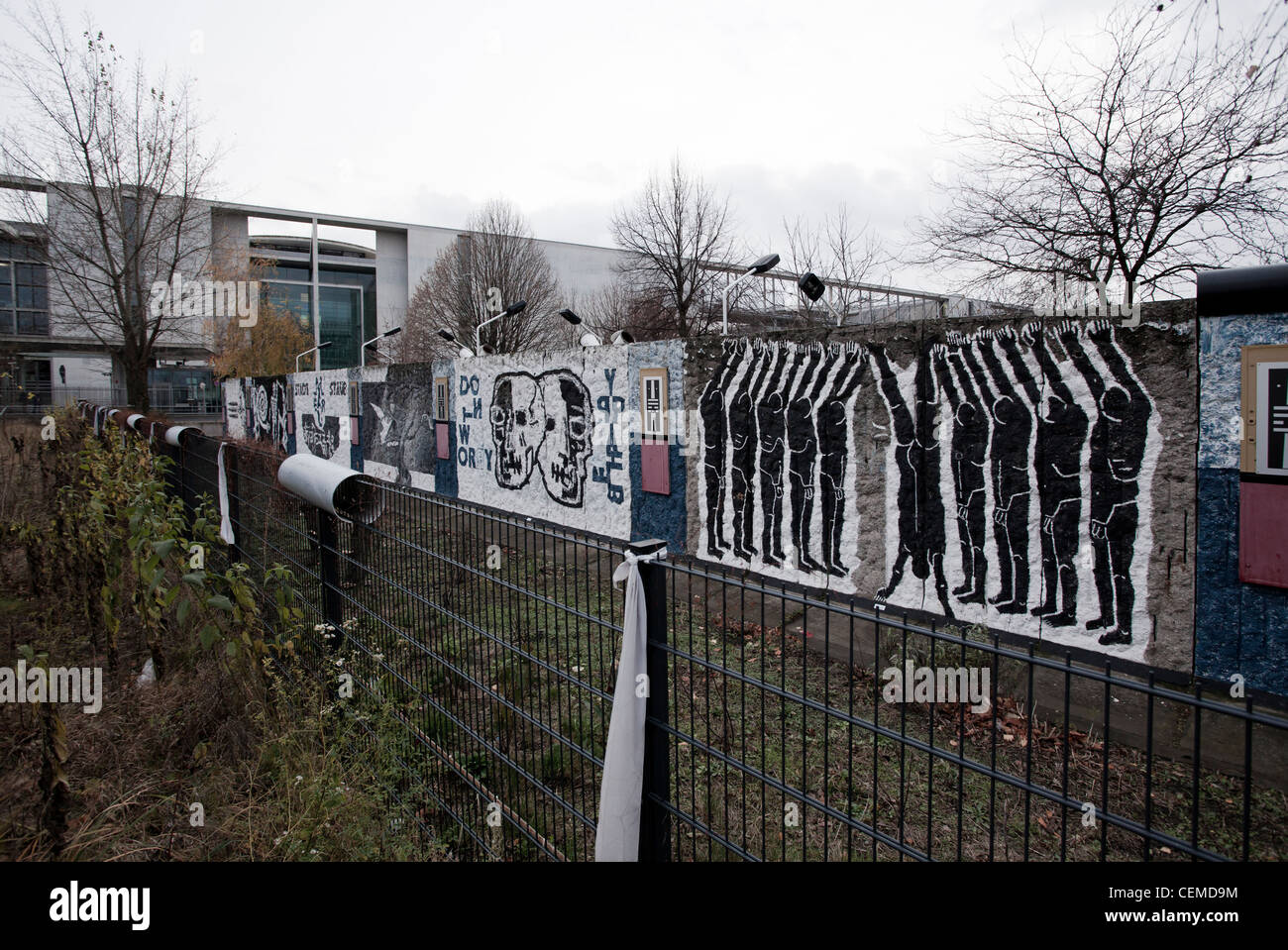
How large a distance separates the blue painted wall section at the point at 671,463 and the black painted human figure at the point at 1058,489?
146 inches

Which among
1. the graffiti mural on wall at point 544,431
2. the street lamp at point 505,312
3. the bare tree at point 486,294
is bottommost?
the graffiti mural on wall at point 544,431

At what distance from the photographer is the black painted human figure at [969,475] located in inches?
216

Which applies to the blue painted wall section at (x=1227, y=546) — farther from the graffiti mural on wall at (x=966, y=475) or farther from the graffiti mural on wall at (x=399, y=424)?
the graffiti mural on wall at (x=399, y=424)

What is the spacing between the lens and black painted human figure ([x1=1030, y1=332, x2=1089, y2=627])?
5.02 m

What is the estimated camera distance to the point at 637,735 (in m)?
1.93

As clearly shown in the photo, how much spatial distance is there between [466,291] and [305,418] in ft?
34.8

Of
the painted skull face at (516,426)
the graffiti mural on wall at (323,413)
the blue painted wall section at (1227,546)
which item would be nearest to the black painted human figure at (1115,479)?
the blue painted wall section at (1227,546)

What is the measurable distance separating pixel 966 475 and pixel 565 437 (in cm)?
577

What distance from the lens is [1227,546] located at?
437cm

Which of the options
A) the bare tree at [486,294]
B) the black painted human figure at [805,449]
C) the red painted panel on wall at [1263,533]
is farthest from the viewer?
the bare tree at [486,294]

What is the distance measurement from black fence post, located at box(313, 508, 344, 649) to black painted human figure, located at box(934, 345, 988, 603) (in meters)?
4.42

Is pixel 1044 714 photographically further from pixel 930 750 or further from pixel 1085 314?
pixel 930 750

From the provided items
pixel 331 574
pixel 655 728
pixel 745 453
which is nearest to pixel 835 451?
pixel 745 453

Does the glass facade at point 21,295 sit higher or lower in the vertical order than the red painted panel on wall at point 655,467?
higher
